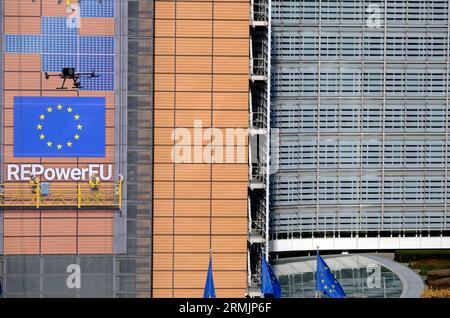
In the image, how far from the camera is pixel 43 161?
40062mm

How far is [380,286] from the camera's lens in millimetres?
44906

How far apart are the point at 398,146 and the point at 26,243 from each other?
20.5 m

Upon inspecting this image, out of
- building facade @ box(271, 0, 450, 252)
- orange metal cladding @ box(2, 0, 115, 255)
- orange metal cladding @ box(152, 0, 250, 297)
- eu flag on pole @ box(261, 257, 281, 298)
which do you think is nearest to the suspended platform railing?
orange metal cladding @ box(2, 0, 115, 255)

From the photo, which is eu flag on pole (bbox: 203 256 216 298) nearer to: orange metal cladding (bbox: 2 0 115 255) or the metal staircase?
the metal staircase

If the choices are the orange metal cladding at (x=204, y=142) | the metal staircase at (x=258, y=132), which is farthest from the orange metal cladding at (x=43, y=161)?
the metal staircase at (x=258, y=132)

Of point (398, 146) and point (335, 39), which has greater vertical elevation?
point (335, 39)

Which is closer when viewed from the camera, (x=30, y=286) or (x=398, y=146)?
(x=30, y=286)

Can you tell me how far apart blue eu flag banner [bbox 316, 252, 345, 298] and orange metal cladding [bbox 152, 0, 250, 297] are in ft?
9.69

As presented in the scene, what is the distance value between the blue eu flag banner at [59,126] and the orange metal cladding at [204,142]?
2472 millimetres

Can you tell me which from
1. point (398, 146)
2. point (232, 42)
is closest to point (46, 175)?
point (232, 42)

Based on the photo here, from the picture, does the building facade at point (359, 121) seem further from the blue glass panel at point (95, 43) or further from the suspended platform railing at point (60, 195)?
the blue glass panel at point (95, 43)

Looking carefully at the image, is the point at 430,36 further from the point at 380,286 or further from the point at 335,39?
the point at 380,286

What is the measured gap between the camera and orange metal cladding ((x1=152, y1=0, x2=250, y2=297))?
4078 centimetres

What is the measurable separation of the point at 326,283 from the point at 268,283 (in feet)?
7.69
